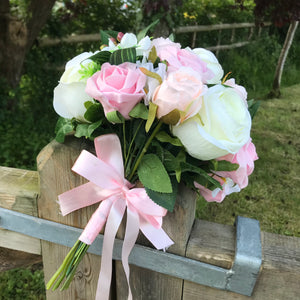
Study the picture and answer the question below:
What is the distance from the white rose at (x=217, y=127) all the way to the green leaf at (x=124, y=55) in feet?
0.61

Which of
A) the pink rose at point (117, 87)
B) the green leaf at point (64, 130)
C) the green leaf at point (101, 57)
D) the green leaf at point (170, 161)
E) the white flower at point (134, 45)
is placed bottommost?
the green leaf at point (170, 161)

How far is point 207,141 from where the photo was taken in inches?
26.4

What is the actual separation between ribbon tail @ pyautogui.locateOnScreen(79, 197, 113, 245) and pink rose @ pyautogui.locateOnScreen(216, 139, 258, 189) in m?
0.27

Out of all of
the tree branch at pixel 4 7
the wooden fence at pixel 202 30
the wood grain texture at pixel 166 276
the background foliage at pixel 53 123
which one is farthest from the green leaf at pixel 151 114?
the wooden fence at pixel 202 30

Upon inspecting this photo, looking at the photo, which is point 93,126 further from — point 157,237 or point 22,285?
point 22,285

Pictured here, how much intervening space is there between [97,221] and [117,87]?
0.32 m

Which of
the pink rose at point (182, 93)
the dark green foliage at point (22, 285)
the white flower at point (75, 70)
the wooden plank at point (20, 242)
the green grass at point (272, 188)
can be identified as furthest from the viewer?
the green grass at point (272, 188)

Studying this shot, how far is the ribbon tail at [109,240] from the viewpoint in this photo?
803 millimetres

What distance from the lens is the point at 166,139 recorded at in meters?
0.72

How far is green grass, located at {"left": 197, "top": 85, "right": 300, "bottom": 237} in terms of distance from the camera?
2791 mm

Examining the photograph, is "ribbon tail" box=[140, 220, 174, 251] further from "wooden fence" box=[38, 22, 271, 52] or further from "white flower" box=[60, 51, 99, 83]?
"wooden fence" box=[38, 22, 271, 52]

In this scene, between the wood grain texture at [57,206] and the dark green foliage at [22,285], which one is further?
the dark green foliage at [22,285]

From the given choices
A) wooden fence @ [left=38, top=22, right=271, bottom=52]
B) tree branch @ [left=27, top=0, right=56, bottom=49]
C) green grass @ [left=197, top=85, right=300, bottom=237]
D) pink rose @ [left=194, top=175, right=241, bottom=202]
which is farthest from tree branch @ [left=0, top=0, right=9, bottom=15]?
pink rose @ [left=194, top=175, right=241, bottom=202]

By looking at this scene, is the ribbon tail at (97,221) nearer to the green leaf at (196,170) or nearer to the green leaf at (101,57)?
the green leaf at (196,170)
